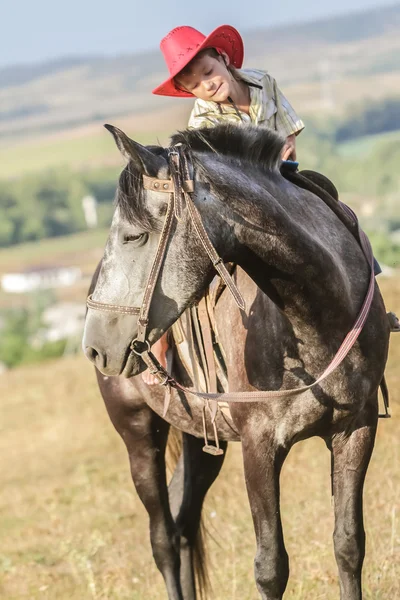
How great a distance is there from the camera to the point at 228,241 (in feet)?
12.2

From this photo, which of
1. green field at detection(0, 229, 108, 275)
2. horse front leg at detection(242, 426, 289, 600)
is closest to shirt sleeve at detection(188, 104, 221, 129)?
horse front leg at detection(242, 426, 289, 600)

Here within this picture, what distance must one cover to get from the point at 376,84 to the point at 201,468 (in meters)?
142

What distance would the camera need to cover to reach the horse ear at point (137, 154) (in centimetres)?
342

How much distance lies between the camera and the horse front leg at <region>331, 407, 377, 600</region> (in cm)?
455

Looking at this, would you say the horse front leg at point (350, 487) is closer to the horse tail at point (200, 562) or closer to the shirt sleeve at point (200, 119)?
the shirt sleeve at point (200, 119)

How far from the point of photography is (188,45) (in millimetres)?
4305

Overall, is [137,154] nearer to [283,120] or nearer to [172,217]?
[172,217]

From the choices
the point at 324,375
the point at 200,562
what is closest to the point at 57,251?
the point at 200,562

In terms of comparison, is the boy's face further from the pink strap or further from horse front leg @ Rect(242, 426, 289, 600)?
horse front leg @ Rect(242, 426, 289, 600)

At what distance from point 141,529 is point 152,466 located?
3.29m

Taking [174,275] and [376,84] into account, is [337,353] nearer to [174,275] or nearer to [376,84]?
[174,275]

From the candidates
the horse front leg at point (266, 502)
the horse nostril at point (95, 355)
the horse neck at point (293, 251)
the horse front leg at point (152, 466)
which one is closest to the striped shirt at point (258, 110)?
the horse neck at point (293, 251)

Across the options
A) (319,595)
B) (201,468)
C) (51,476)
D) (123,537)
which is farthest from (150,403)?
(51,476)

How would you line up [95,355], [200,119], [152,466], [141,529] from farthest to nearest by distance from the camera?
[141,529] < [152,466] < [200,119] < [95,355]
